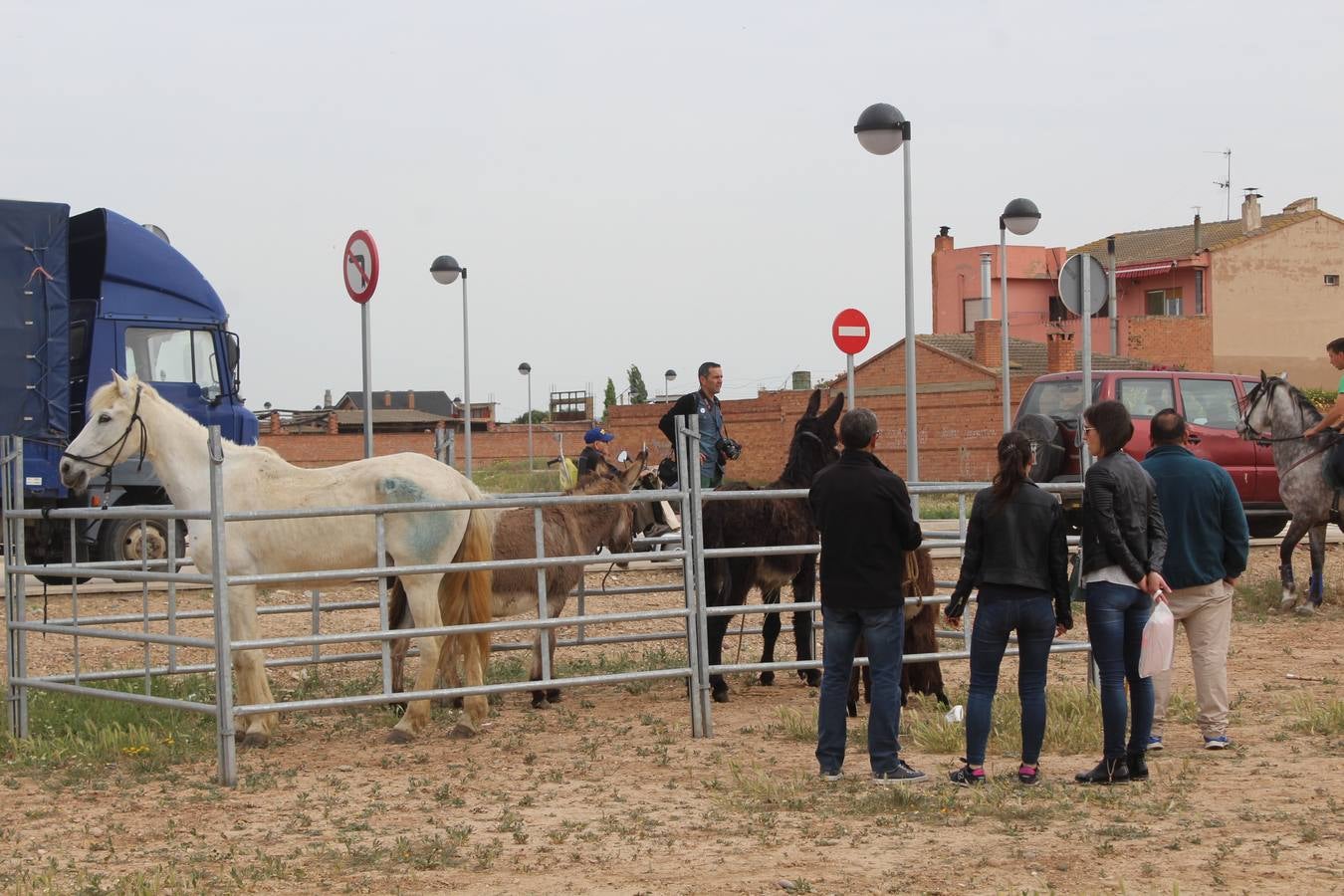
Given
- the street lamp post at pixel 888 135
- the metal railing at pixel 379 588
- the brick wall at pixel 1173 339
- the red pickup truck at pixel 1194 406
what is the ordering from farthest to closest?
the brick wall at pixel 1173 339 → the red pickup truck at pixel 1194 406 → the street lamp post at pixel 888 135 → the metal railing at pixel 379 588

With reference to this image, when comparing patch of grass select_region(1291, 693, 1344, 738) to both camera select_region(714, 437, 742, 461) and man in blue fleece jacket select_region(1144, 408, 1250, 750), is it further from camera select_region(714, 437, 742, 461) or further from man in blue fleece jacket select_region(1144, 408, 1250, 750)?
camera select_region(714, 437, 742, 461)

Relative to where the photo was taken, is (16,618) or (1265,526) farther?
(1265,526)

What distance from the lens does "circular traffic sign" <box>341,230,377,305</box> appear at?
10562 mm

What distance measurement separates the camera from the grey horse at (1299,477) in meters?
14.3

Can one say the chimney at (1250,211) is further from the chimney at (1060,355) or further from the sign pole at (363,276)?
the sign pole at (363,276)

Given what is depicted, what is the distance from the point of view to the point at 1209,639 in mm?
8086

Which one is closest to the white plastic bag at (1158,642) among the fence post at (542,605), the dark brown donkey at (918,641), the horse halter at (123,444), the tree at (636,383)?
the dark brown donkey at (918,641)

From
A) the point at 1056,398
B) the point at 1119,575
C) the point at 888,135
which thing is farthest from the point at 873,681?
the point at 1056,398

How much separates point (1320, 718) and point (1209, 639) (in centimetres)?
102

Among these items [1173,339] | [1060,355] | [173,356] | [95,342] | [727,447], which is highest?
[1173,339]

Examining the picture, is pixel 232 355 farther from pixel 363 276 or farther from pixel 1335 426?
pixel 1335 426

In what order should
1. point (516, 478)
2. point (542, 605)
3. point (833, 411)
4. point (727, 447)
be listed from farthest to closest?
point (516, 478), point (727, 447), point (833, 411), point (542, 605)

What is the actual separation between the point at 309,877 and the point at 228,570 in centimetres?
348

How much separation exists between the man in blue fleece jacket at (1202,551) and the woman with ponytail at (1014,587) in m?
1.10
